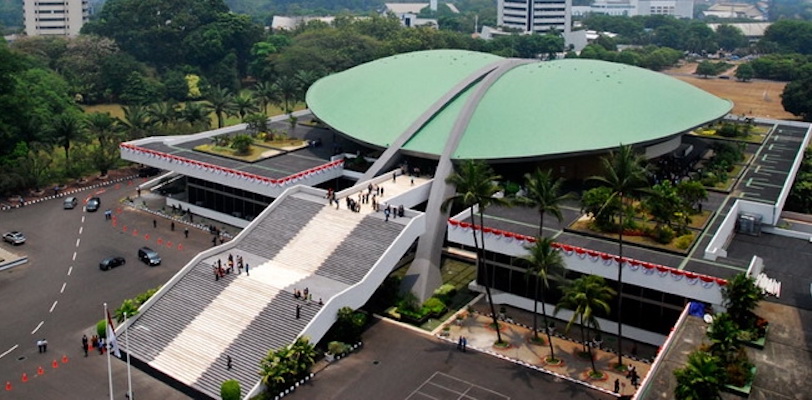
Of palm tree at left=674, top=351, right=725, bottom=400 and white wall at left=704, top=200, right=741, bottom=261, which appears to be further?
white wall at left=704, top=200, right=741, bottom=261

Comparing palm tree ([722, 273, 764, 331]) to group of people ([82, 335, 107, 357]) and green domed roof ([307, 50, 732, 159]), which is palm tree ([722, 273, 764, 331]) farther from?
group of people ([82, 335, 107, 357])

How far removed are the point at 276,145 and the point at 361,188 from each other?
18541 millimetres

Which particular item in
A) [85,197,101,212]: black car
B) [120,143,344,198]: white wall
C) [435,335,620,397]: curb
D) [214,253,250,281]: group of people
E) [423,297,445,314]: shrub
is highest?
[120,143,344,198]: white wall

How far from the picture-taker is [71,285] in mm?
53938

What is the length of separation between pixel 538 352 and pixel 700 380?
13827 millimetres

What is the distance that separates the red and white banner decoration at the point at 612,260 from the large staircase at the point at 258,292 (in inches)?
218

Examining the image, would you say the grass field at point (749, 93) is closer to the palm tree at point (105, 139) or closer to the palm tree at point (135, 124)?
the palm tree at point (135, 124)

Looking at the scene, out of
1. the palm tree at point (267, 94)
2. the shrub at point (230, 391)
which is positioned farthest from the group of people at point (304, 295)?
the palm tree at point (267, 94)

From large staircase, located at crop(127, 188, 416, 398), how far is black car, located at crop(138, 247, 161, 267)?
280 inches

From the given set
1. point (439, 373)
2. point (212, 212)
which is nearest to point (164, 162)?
point (212, 212)

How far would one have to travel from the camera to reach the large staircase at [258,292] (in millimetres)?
43344

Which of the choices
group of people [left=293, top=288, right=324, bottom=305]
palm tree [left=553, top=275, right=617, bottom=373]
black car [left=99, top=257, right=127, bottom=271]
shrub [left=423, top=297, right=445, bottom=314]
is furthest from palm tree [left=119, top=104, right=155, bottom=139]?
palm tree [left=553, top=275, right=617, bottom=373]

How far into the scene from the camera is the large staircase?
43.3m

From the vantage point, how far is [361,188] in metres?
60.0
